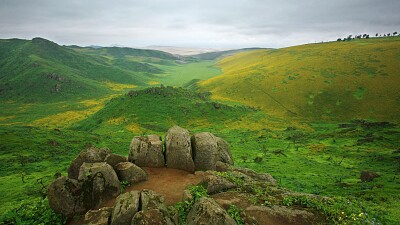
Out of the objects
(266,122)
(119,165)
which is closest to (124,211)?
(119,165)

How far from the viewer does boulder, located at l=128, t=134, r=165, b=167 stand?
26.1m

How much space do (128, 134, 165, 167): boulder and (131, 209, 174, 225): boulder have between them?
438 inches

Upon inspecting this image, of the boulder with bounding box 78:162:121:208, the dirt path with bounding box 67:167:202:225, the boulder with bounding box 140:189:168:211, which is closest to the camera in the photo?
the boulder with bounding box 140:189:168:211

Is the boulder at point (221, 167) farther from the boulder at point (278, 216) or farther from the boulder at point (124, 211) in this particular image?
the boulder at point (124, 211)

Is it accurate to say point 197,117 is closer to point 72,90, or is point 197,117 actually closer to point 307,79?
point 307,79

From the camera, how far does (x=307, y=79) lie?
11969 cm

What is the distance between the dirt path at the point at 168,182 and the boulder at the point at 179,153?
0.62m

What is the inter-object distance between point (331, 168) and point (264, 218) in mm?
34161

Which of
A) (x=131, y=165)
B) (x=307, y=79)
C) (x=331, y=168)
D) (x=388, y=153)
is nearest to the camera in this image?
(x=131, y=165)

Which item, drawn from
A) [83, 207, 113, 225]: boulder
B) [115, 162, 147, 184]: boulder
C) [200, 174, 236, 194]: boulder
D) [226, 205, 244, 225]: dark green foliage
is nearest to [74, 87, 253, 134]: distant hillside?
[115, 162, 147, 184]: boulder

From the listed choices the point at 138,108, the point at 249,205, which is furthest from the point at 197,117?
the point at 249,205

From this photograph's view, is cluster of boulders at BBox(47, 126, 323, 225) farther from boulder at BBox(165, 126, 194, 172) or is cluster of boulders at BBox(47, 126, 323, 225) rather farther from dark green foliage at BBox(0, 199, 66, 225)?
dark green foliage at BBox(0, 199, 66, 225)

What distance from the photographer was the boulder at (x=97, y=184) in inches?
771

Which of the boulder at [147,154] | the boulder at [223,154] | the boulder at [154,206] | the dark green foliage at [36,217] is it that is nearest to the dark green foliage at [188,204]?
the boulder at [154,206]
